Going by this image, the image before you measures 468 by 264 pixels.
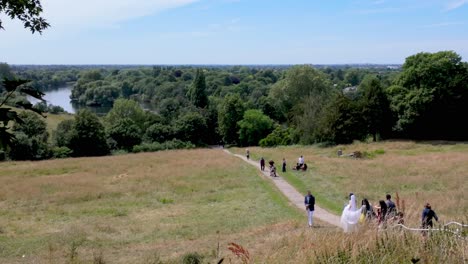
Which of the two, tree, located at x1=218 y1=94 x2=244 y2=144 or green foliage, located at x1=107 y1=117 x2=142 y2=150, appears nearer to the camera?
green foliage, located at x1=107 y1=117 x2=142 y2=150

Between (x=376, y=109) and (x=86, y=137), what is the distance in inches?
1609

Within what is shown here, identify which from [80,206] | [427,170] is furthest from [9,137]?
[427,170]

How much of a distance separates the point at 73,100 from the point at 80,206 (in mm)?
153979

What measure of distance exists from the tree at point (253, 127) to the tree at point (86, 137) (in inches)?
907

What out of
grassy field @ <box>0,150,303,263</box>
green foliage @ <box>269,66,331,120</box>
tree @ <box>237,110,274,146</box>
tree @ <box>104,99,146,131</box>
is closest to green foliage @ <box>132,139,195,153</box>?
tree @ <box>237,110,274,146</box>

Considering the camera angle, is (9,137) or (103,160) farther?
(103,160)

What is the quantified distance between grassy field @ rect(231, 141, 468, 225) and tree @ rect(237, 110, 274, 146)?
26.1m

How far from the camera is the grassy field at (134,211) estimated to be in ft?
56.2

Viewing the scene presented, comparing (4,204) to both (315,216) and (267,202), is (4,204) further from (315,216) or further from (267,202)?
(315,216)

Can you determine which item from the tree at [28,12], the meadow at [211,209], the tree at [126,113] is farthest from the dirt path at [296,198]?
A: the tree at [126,113]

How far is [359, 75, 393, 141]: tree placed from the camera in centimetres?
5778

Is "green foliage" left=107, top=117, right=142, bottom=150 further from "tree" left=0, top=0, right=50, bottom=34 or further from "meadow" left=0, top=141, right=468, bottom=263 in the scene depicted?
"tree" left=0, top=0, right=50, bottom=34

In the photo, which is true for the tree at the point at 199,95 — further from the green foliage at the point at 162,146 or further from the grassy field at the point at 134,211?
the grassy field at the point at 134,211

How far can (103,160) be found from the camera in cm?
5031
